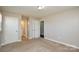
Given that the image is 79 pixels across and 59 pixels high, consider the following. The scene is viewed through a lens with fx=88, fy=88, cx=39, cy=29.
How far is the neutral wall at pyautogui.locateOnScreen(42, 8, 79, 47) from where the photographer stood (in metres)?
3.66

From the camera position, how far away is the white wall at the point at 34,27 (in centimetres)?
575

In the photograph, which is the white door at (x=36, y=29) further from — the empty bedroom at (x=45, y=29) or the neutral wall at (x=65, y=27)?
the neutral wall at (x=65, y=27)

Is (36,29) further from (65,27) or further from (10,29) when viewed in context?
(65,27)

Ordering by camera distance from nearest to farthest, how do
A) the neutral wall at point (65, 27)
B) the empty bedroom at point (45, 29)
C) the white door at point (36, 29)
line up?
1. the empty bedroom at point (45, 29)
2. the neutral wall at point (65, 27)
3. the white door at point (36, 29)

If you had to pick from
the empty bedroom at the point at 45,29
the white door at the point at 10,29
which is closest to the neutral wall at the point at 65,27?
the empty bedroom at the point at 45,29

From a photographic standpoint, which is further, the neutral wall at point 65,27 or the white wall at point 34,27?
the white wall at point 34,27

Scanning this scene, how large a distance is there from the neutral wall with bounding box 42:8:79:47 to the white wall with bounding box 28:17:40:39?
591 millimetres

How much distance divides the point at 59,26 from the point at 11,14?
2510 mm

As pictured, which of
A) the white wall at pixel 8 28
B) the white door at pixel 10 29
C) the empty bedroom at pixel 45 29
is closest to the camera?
the empty bedroom at pixel 45 29

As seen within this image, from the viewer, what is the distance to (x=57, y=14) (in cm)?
458

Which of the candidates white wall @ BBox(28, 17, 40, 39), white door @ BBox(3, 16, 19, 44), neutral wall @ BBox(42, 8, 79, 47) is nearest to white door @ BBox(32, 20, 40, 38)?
white wall @ BBox(28, 17, 40, 39)

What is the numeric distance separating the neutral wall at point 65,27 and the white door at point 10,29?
1.92 meters
